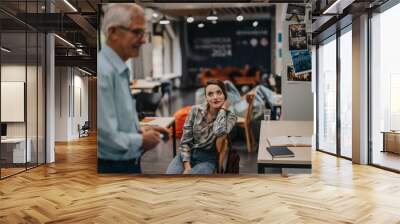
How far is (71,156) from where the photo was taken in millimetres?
8156

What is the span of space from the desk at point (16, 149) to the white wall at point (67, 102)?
0.84m

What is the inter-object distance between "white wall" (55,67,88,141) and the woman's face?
2681mm

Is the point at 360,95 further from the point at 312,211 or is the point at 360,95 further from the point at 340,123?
Result: the point at 312,211

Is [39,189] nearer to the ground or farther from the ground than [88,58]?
nearer to the ground

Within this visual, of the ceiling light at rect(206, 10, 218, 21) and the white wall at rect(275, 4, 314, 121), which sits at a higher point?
the ceiling light at rect(206, 10, 218, 21)

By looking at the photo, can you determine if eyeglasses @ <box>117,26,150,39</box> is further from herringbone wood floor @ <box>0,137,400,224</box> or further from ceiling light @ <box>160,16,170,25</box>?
herringbone wood floor @ <box>0,137,400,224</box>

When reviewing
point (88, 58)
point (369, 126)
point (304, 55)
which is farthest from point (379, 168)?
point (88, 58)

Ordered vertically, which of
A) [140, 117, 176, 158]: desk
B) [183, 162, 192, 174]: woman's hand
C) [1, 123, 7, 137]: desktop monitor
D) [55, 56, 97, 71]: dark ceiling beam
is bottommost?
[183, 162, 192, 174]: woman's hand

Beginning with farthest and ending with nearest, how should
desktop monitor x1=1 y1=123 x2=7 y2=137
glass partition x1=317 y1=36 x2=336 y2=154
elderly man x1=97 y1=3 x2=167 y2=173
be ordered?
glass partition x1=317 y1=36 x2=336 y2=154 → desktop monitor x1=1 y1=123 x2=7 y2=137 → elderly man x1=97 y1=3 x2=167 y2=173

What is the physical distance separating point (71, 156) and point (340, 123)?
568cm

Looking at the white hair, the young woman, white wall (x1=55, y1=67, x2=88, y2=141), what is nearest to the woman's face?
the young woman

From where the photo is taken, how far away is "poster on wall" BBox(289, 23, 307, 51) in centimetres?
584

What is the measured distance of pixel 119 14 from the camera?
216 inches

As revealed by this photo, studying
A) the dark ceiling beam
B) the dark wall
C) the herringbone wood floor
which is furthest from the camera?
the dark ceiling beam
